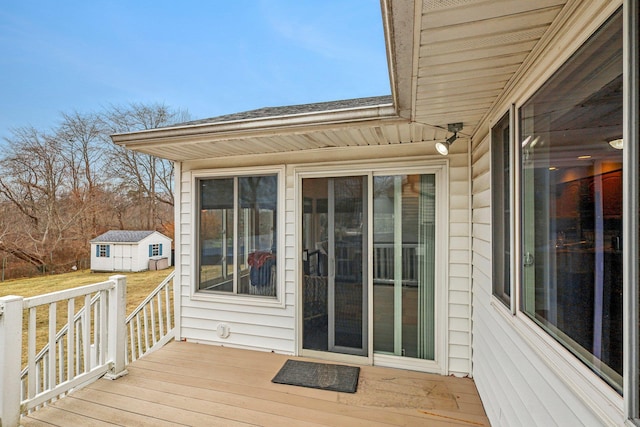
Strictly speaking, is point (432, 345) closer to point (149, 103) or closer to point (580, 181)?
point (580, 181)

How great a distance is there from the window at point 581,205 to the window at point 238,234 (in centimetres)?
264

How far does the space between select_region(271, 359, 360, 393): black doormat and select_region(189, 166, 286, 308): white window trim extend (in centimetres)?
69

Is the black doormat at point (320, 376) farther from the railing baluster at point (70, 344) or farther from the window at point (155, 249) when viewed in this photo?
the window at point (155, 249)

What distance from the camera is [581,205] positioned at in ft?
3.64

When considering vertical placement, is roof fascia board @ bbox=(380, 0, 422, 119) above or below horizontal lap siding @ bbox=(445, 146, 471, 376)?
above

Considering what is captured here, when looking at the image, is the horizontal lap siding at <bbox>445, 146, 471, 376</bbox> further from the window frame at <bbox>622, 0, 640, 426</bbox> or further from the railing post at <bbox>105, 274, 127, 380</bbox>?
the railing post at <bbox>105, 274, 127, 380</bbox>

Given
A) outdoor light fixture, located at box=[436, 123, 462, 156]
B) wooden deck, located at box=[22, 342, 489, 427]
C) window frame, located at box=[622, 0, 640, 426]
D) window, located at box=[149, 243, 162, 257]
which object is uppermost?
outdoor light fixture, located at box=[436, 123, 462, 156]

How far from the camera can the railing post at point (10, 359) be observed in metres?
2.12

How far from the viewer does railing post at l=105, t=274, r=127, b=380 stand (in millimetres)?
2918

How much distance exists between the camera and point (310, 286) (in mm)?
3404

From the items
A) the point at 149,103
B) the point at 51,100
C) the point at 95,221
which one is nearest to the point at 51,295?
the point at 95,221

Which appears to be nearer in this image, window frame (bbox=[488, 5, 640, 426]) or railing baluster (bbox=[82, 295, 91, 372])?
window frame (bbox=[488, 5, 640, 426])

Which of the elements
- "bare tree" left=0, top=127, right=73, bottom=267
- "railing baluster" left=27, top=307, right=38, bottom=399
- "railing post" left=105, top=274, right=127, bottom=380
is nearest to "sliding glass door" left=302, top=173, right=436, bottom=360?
"railing post" left=105, top=274, right=127, bottom=380

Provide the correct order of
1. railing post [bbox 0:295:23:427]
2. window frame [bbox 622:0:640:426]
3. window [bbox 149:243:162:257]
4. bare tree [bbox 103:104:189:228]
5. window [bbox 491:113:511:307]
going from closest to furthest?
1. window frame [bbox 622:0:640:426]
2. window [bbox 491:113:511:307]
3. railing post [bbox 0:295:23:427]
4. window [bbox 149:243:162:257]
5. bare tree [bbox 103:104:189:228]
